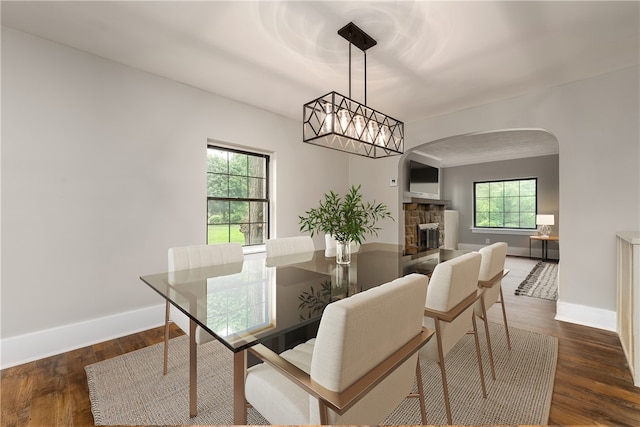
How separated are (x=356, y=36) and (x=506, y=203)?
6768mm

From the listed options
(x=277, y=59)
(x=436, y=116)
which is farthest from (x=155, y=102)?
(x=436, y=116)

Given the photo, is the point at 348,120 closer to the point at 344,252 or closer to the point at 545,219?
the point at 344,252

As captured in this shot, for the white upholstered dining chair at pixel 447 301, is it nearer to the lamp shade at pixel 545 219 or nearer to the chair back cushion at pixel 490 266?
the chair back cushion at pixel 490 266

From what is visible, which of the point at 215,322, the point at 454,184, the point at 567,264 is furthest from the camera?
the point at 454,184

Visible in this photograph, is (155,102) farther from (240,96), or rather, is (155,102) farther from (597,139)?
(597,139)

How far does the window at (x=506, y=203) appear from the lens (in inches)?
271

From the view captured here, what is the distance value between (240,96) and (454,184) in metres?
6.46

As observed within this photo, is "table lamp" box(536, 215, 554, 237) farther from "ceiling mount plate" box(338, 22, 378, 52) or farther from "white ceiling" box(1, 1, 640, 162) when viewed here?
"ceiling mount plate" box(338, 22, 378, 52)

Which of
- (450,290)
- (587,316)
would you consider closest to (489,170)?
(587,316)

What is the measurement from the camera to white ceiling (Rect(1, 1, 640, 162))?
1.89 meters

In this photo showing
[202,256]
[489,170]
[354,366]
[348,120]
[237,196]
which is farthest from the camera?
[489,170]

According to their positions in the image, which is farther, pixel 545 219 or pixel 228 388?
pixel 545 219

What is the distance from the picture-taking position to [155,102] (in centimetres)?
284

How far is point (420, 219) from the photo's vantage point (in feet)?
18.5
